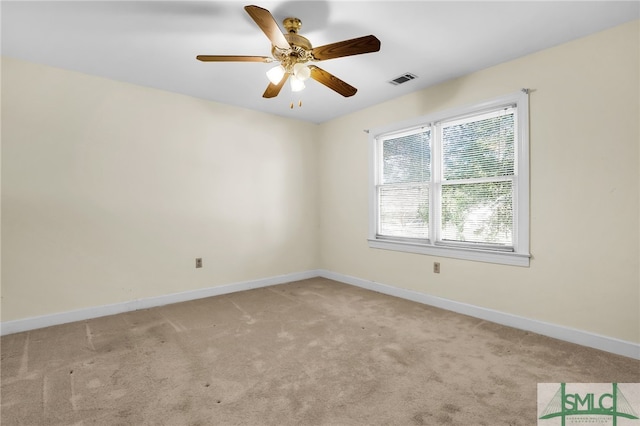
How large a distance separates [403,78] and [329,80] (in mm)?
1145

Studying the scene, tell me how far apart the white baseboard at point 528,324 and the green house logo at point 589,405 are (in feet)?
1.88

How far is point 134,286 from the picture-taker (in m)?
3.42

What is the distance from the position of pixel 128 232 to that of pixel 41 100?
1.49 m

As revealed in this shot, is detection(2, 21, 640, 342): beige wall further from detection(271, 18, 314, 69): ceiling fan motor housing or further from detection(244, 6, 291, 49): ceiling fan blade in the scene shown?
detection(244, 6, 291, 49): ceiling fan blade

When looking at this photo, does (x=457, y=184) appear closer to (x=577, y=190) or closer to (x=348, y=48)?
(x=577, y=190)

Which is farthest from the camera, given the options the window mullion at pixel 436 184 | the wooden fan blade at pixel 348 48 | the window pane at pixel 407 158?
the window pane at pixel 407 158

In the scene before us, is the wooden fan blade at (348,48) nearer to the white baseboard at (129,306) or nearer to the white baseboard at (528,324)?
the white baseboard at (528,324)

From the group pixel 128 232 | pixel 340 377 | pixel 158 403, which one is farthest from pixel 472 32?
pixel 128 232

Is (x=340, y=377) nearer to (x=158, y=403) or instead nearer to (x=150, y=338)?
(x=158, y=403)

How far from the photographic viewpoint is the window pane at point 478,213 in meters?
2.97

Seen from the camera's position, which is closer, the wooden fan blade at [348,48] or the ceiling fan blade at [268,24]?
the ceiling fan blade at [268,24]

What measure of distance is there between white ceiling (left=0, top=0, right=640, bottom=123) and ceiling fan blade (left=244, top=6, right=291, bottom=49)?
0.90ft

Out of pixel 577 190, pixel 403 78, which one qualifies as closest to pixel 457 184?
pixel 577 190

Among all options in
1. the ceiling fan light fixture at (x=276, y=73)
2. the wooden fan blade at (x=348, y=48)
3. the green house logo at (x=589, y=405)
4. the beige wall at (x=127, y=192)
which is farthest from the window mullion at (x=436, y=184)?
the beige wall at (x=127, y=192)
